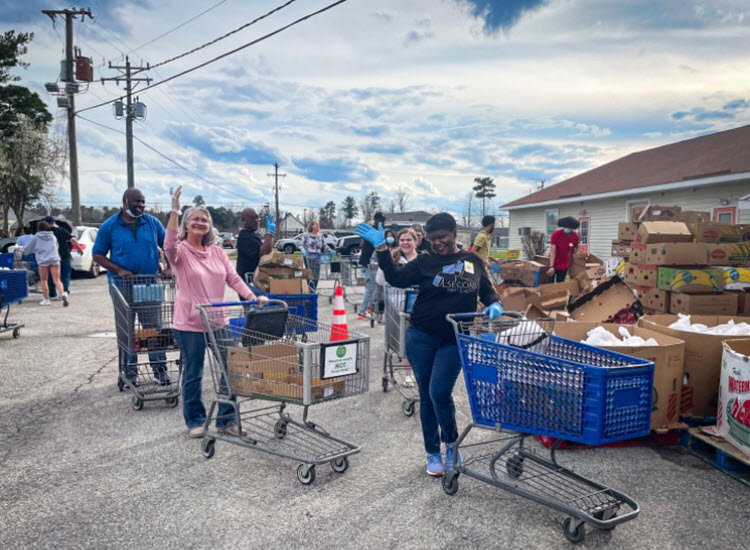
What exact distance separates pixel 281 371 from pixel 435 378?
1098 millimetres

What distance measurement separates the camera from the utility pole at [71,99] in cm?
2266

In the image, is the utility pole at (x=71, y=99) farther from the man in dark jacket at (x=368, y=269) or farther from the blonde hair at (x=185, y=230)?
the blonde hair at (x=185, y=230)

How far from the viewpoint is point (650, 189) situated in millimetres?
17172

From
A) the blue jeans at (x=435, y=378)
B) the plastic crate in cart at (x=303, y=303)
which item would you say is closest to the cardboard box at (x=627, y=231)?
the plastic crate in cart at (x=303, y=303)

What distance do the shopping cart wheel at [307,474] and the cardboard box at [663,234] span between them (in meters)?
5.35

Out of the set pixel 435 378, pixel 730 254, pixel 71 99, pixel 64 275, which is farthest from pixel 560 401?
pixel 71 99

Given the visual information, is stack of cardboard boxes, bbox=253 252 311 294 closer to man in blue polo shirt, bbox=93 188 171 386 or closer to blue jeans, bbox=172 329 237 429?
man in blue polo shirt, bbox=93 188 171 386

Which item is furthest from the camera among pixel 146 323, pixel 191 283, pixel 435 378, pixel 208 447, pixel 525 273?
pixel 525 273

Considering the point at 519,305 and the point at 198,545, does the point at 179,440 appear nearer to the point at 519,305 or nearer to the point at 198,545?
the point at 198,545

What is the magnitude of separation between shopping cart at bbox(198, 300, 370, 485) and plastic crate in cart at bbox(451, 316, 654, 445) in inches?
37.9

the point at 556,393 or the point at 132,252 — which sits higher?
the point at 132,252

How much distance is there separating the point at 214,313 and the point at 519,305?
17.2 feet

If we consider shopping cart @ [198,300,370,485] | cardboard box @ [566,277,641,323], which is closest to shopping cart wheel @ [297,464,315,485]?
shopping cart @ [198,300,370,485]

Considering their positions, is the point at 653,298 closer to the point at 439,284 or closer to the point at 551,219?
the point at 439,284
